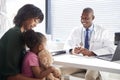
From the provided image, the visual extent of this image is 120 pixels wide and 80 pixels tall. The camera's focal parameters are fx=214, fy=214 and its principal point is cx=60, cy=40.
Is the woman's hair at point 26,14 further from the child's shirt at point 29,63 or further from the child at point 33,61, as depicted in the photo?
the child's shirt at point 29,63

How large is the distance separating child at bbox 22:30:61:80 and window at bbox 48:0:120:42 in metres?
1.76

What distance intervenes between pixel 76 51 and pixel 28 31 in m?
0.79

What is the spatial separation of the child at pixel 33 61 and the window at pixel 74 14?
1758mm

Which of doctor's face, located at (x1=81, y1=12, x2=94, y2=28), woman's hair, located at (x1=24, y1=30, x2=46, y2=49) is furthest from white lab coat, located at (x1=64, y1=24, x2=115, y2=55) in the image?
woman's hair, located at (x1=24, y1=30, x2=46, y2=49)

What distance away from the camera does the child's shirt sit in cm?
166

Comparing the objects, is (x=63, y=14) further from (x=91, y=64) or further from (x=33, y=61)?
(x=33, y=61)

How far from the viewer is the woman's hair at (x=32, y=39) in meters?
1.66

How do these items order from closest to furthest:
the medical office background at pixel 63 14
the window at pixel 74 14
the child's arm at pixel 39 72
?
the child's arm at pixel 39 72 < the medical office background at pixel 63 14 < the window at pixel 74 14

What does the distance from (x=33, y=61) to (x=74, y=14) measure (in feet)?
6.48

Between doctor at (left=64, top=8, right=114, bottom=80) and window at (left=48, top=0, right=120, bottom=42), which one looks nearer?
doctor at (left=64, top=8, right=114, bottom=80)

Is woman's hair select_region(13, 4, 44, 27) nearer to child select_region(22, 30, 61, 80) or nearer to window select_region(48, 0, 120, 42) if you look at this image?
child select_region(22, 30, 61, 80)

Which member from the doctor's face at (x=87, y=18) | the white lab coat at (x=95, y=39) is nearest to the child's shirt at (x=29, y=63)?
the white lab coat at (x=95, y=39)

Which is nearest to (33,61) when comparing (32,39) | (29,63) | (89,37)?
(29,63)

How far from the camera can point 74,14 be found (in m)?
3.51
